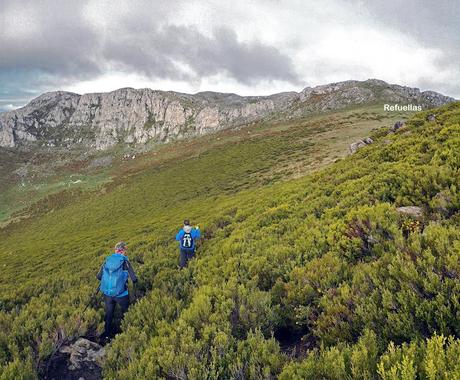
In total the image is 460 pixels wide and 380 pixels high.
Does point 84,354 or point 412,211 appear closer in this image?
point 84,354

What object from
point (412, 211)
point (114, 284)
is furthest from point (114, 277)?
point (412, 211)

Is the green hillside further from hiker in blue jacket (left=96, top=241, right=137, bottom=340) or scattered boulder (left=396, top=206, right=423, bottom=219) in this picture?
hiker in blue jacket (left=96, top=241, right=137, bottom=340)

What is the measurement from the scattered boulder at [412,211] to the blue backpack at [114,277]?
766 centimetres

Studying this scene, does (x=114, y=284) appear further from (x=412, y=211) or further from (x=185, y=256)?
(x=412, y=211)

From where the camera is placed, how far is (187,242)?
12117 mm

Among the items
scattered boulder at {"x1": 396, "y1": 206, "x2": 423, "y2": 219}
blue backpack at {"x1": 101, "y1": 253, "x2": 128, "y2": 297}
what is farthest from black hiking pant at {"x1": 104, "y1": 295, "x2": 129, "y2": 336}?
scattered boulder at {"x1": 396, "y1": 206, "x2": 423, "y2": 219}

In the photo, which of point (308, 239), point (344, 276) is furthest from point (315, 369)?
point (308, 239)

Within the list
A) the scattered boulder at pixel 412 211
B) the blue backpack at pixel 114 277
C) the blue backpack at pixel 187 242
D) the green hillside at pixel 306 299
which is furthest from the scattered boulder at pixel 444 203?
the blue backpack at pixel 114 277

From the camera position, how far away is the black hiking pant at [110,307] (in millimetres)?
7859

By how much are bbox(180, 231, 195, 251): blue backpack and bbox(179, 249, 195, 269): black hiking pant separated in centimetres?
15

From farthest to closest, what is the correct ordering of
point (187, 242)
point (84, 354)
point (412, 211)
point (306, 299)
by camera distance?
point (187, 242) < point (412, 211) < point (84, 354) < point (306, 299)

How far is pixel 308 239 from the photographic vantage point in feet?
29.7

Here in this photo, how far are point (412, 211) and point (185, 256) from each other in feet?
26.2

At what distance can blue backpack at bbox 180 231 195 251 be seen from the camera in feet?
39.5
